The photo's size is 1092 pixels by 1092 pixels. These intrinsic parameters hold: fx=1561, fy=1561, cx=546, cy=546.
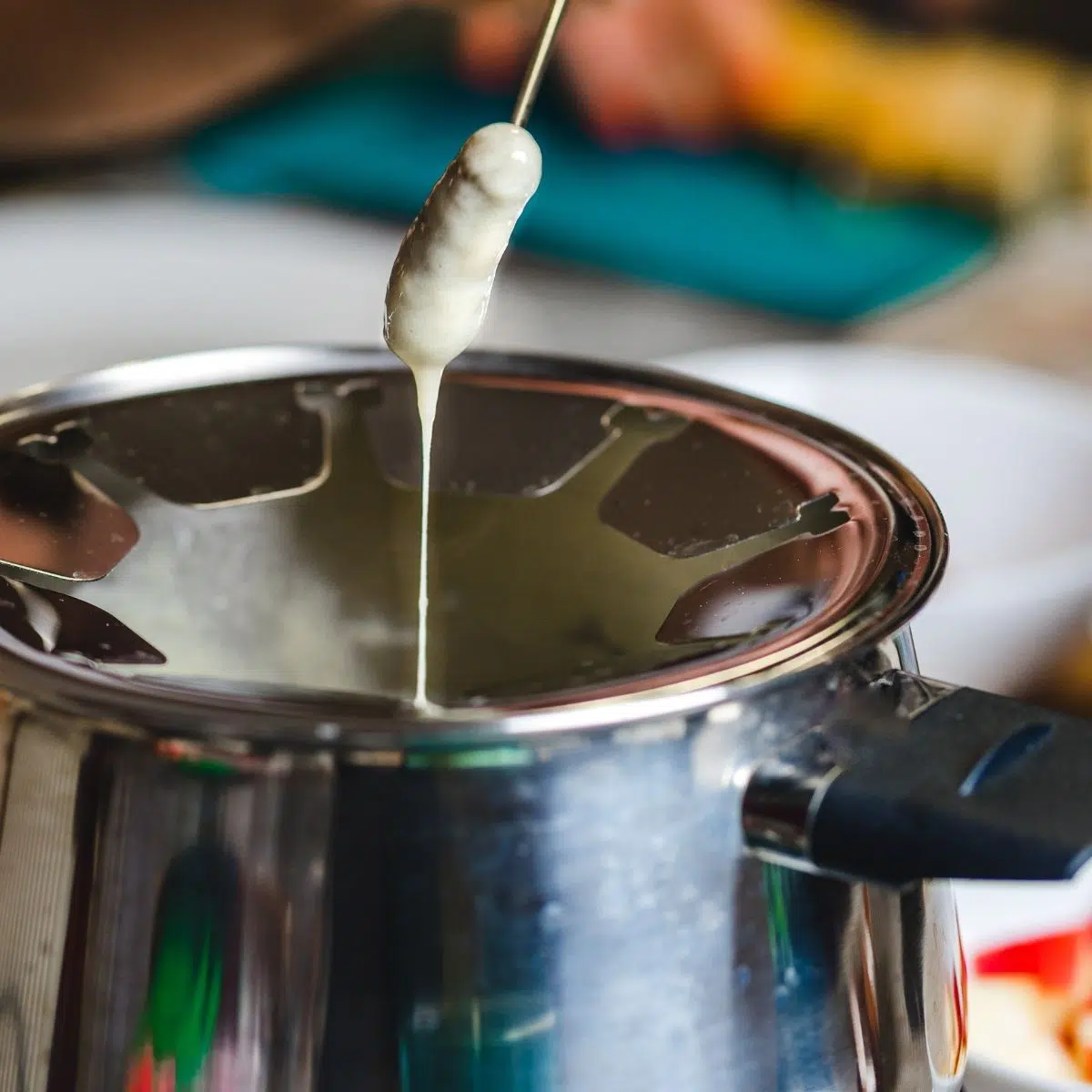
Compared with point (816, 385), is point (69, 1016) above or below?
below

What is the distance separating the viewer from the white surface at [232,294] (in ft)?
4.41

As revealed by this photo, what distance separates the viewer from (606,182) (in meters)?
1.54

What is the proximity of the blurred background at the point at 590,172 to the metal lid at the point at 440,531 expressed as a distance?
77cm

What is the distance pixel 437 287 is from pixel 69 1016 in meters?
0.21

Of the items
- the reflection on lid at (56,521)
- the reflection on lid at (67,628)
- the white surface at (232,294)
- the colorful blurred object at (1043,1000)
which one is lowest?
the colorful blurred object at (1043,1000)

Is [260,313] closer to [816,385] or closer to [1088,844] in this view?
[816,385]

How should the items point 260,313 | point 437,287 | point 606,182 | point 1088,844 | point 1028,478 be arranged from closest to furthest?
point 1088,844
point 437,287
point 1028,478
point 260,313
point 606,182

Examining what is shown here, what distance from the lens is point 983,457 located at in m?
0.92

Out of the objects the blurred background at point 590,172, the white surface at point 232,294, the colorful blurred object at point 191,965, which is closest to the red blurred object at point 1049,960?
the colorful blurred object at point 191,965

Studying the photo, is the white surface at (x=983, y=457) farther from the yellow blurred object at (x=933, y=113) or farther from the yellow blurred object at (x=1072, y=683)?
the yellow blurred object at (x=933, y=113)

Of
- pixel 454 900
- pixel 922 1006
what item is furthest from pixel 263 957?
pixel 922 1006

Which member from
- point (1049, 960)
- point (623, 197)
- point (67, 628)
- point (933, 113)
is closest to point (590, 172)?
point (623, 197)

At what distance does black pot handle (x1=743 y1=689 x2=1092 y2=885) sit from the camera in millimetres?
318

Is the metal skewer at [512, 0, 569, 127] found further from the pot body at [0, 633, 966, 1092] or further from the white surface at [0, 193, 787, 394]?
the white surface at [0, 193, 787, 394]
